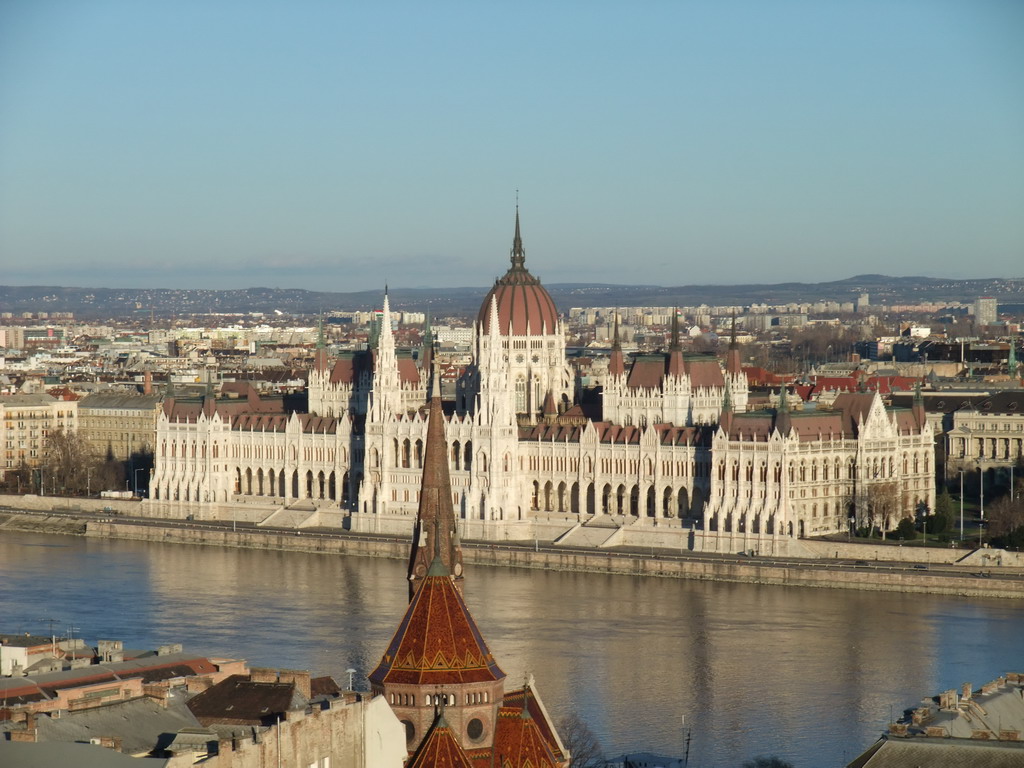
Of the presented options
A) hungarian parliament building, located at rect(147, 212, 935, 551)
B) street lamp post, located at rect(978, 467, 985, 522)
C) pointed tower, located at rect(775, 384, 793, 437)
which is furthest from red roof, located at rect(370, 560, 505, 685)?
street lamp post, located at rect(978, 467, 985, 522)

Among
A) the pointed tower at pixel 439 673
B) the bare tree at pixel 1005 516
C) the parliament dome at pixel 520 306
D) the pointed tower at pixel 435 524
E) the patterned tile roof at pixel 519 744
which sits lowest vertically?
the bare tree at pixel 1005 516

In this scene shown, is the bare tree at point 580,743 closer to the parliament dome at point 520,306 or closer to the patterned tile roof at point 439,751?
the patterned tile roof at point 439,751

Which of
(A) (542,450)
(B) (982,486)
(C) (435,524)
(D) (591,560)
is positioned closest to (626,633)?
(D) (591,560)

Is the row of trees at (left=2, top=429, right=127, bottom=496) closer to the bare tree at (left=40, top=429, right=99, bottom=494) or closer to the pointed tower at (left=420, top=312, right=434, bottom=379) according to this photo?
the bare tree at (left=40, top=429, right=99, bottom=494)

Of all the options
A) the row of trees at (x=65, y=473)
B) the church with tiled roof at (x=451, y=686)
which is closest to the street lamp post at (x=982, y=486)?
the row of trees at (x=65, y=473)

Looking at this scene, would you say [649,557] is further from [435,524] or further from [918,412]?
[435,524]

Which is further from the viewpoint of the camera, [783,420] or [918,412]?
[918,412]
